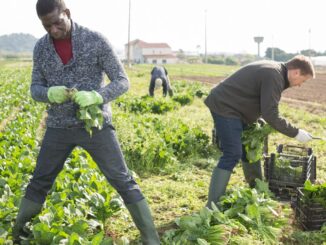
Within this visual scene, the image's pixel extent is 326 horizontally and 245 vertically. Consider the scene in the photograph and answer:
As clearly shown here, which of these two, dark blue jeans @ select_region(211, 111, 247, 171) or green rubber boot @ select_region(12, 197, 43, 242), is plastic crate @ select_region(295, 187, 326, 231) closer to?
dark blue jeans @ select_region(211, 111, 247, 171)

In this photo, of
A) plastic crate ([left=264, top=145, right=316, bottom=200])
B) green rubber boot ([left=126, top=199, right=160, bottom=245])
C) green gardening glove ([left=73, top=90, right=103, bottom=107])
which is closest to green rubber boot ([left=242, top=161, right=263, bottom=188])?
plastic crate ([left=264, top=145, right=316, bottom=200])

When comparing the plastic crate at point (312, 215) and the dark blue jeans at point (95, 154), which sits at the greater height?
the dark blue jeans at point (95, 154)

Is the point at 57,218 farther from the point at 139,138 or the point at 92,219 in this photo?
the point at 139,138

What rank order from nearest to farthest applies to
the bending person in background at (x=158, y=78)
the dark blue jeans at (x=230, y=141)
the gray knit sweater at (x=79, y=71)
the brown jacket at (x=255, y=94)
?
the gray knit sweater at (x=79, y=71) < the brown jacket at (x=255, y=94) < the dark blue jeans at (x=230, y=141) < the bending person in background at (x=158, y=78)

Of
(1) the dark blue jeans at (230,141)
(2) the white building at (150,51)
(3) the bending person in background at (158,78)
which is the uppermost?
(2) the white building at (150,51)

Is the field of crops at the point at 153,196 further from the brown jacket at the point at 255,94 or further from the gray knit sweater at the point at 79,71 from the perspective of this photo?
the gray knit sweater at the point at 79,71

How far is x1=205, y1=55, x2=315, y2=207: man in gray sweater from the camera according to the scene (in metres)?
4.34

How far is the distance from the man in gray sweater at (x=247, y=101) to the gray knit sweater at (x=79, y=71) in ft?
4.90

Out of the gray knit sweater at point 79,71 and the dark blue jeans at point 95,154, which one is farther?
the dark blue jeans at point 95,154

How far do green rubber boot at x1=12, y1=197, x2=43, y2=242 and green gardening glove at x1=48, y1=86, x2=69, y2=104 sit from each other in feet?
3.34

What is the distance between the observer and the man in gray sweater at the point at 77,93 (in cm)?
322

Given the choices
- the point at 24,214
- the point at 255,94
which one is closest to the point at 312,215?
the point at 255,94

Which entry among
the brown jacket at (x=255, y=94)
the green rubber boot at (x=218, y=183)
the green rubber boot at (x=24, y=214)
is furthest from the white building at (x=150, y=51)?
the green rubber boot at (x=24, y=214)

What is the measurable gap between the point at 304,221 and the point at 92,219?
208 centimetres
